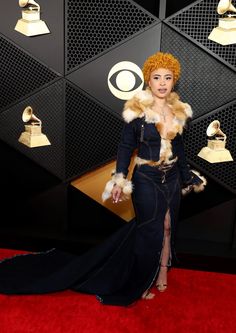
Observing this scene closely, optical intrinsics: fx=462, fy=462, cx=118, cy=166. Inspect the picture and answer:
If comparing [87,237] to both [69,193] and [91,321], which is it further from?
[91,321]

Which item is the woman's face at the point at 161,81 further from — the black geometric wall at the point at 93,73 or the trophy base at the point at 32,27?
the trophy base at the point at 32,27

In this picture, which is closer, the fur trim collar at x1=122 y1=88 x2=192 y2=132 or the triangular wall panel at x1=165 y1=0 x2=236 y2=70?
the fur trim collar at x1=122 y1=88 x2=192 y2=132

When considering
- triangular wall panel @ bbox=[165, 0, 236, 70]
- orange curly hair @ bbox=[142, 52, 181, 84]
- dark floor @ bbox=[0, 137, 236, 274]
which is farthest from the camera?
dark floor @ bbox=[0, 137, 236, 274]

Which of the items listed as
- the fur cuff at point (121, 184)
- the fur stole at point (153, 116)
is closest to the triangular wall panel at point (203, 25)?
the fur stole at point (153, 116)

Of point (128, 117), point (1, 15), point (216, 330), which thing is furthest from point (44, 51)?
point (216, 330)

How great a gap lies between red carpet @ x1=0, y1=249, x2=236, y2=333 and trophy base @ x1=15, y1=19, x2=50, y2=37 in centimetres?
185

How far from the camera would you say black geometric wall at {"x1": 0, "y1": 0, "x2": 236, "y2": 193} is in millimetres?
3373

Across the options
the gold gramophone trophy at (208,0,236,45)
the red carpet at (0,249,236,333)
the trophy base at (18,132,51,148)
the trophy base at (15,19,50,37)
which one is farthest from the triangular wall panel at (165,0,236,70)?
the red carpet at (0,249,236,333)

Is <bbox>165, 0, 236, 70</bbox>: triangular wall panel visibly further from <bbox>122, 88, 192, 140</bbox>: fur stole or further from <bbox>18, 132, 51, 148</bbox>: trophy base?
<bbox>18, 132, 51, 148</bbox>: trophy base

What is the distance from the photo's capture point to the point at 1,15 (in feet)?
11.4

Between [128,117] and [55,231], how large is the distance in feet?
4.83

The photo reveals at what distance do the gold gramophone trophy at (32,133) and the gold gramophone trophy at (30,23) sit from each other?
601 millimetres

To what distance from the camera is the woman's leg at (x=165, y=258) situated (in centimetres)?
317

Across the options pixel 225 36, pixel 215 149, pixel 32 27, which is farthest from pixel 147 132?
pixel 32 27
